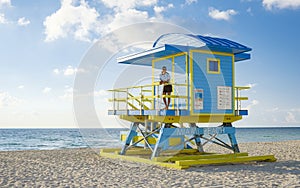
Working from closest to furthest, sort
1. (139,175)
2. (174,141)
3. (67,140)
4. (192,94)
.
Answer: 1. (139,175)
2. (192,94)
3. (174,141)
4. (67,140)

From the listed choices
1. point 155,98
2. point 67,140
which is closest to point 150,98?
point 155,98

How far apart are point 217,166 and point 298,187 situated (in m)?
3.94

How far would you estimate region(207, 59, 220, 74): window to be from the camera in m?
14.2

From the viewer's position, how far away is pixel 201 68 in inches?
550

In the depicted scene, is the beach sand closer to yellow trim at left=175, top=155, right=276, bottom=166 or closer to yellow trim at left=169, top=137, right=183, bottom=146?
yellow trim at left=175, top=155, right=276, bottom=166

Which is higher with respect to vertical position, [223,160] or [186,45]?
[186,45]

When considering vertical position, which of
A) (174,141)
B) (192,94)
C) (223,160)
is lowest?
(223,160)

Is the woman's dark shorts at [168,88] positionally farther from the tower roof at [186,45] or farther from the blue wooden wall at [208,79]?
the tower roof at [186,45]

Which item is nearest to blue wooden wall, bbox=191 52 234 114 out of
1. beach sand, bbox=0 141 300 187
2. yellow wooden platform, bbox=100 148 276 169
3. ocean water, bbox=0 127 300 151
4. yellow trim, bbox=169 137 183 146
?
yellow wooden platform, bbox=100 148 276 169

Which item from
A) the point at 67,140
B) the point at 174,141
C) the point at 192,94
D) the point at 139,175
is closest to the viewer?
the point at 139,175

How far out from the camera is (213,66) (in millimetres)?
14359

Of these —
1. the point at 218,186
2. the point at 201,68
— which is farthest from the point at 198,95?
the point at 218,186

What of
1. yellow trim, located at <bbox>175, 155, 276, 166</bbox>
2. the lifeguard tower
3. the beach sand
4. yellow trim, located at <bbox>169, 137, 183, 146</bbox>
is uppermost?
the lifeguard tower

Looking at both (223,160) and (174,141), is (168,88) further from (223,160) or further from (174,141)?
(223,160)
